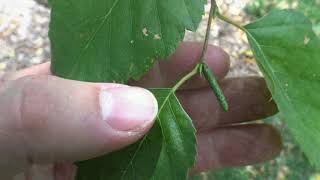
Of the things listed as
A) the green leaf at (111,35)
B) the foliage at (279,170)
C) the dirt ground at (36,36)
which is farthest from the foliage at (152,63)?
the dirt ground at (36,36)

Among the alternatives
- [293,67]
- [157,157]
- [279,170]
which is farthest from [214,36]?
[157,157]

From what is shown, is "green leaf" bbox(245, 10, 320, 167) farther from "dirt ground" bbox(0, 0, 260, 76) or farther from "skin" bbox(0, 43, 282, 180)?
"dirt ground" bbox(0, 0, 260, 76)

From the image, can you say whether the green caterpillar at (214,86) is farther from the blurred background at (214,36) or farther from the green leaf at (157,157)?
the blurred background at (214,36)

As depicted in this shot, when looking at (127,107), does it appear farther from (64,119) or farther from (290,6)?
(290,6)

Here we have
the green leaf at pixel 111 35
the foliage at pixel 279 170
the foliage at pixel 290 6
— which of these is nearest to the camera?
the green leaf at pixel 111 35

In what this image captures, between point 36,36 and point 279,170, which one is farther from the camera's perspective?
point 36,36

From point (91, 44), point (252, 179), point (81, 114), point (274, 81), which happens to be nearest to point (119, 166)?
point (81, 114)
